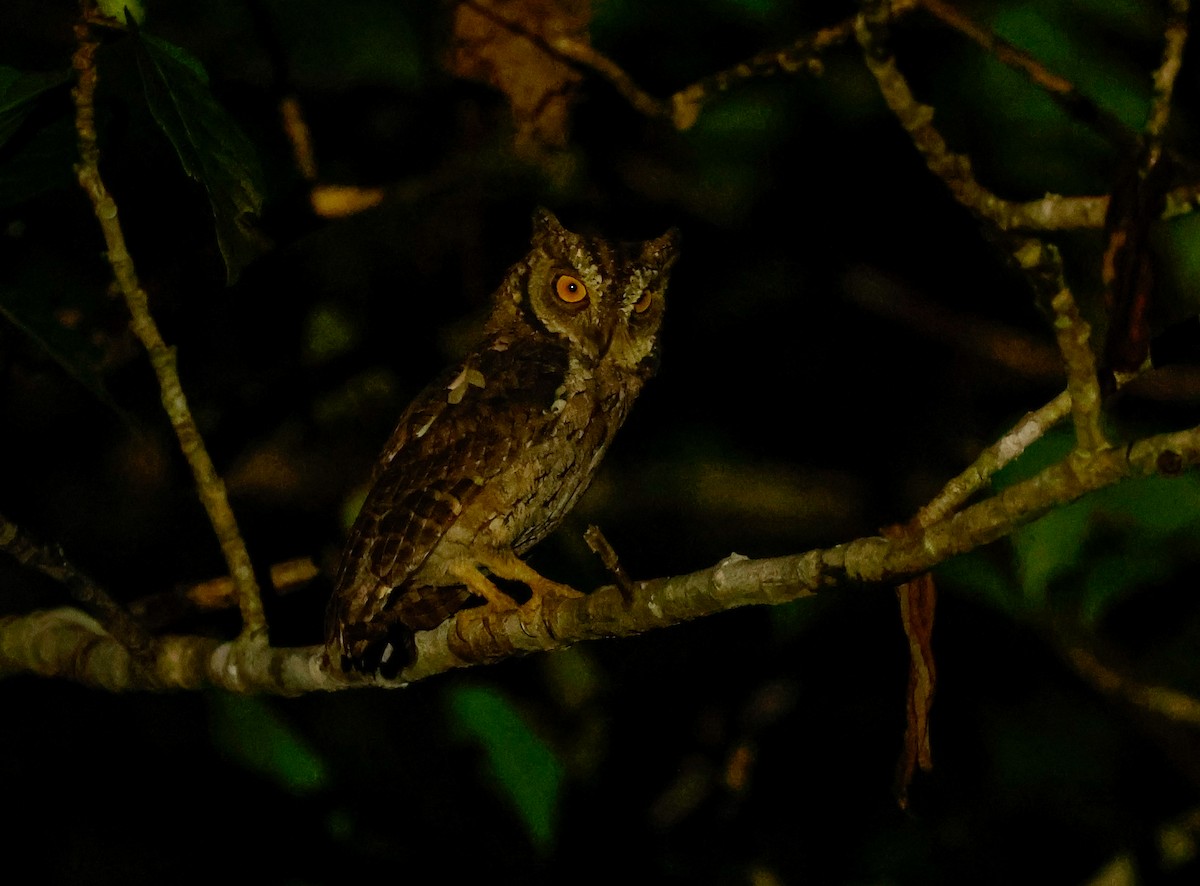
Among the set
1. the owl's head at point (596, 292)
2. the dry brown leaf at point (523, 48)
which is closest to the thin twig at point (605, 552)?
the owl's head at point (596, 292)

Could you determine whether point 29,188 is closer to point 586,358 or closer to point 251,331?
point 586,358

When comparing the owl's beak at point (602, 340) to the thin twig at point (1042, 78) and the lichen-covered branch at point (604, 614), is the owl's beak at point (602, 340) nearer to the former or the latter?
the lichen-covered branch at point (604, 614)

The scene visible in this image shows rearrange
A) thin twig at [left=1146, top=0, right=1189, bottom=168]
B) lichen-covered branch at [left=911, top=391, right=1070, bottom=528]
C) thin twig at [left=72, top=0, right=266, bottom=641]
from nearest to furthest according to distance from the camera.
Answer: thin twig at [left=1146, top=0, right=1189, bottom=168] → lichen-covered branch at [left=911, top=391, right=1070, bottom=528] → thin twig at [left=72, top=0, right=266, bottom=641]

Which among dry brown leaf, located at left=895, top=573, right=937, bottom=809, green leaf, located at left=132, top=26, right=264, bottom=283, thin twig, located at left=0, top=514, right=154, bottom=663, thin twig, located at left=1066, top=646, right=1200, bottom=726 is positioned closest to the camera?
dry brown leaf, located at left=895, top=573, right=937, bottom=809

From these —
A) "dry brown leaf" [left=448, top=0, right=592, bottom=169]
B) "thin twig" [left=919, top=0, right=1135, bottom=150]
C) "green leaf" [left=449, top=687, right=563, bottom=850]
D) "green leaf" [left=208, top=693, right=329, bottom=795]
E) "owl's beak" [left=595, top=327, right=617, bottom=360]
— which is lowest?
"green leaf" [left=208, top=693, right=329, bottom=795]

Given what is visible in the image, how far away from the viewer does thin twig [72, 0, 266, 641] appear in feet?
6.22

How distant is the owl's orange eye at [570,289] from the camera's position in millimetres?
2709

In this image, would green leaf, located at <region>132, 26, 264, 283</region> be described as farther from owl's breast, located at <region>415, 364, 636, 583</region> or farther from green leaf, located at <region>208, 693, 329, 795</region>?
green leaf, located at <region>208, 693, 329, 795</region>

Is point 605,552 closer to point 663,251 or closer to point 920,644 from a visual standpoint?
point 920,644

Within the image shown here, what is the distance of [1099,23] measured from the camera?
2.70 meters

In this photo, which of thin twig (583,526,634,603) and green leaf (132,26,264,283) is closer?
thin twig (583,526,634,603)

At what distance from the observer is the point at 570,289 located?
2723 mm

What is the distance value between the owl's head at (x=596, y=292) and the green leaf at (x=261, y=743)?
140 cm

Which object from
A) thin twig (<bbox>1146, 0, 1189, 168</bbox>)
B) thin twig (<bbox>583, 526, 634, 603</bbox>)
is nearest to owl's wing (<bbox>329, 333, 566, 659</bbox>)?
thin twig (<bbox>583, 526, 634, 603</bbox>)
